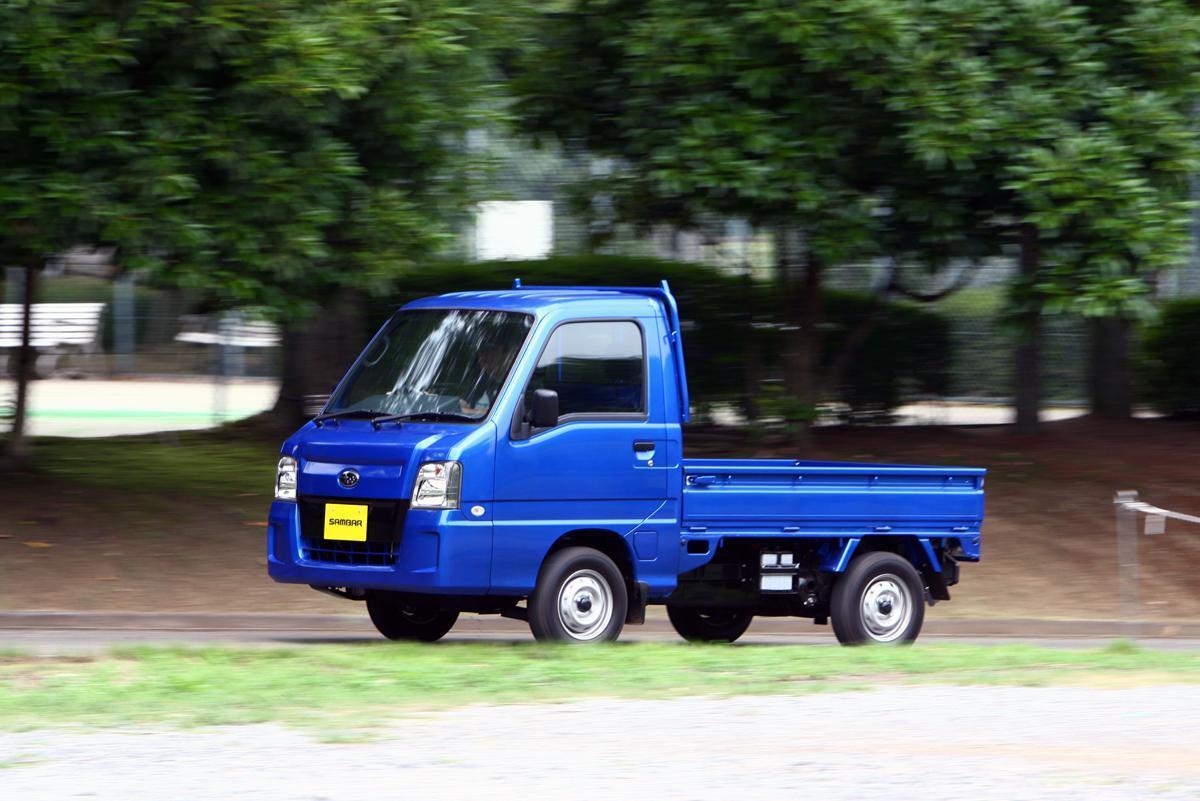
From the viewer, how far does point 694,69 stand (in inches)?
595

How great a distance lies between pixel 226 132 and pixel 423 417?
3475 millimetres

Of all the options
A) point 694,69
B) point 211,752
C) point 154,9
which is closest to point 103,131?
point 154,9

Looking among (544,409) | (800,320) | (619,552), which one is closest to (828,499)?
(619,552)

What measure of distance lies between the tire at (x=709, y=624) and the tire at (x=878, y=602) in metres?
1.16

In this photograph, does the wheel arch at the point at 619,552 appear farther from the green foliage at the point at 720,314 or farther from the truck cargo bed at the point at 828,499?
the green foliage at the point at 720,314

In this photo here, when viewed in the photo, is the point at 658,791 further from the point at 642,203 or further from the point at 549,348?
the point at 642,203

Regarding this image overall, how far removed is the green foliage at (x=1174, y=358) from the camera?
69.6 ft

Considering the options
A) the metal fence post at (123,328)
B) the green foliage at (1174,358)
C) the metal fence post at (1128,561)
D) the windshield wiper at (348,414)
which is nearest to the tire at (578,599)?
the windshield wiper at (348,414)

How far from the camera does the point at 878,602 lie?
12125 mm

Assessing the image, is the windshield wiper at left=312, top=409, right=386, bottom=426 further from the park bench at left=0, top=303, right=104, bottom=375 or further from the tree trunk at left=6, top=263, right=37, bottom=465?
the park bench at left=0, top=303, right=104, bottom=375

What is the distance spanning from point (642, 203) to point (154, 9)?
5.50 metres

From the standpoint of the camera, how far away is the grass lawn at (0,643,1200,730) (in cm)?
826

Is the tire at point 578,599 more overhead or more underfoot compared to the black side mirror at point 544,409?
more underfoot

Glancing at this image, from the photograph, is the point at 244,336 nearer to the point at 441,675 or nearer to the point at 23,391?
the point at 23,391
